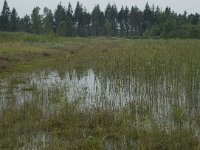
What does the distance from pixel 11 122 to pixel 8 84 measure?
5.93 m

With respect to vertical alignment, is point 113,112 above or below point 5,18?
below

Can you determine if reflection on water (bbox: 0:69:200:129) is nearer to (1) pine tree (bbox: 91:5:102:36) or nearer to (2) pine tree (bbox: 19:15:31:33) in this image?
(2) pine tree (bbox: 19:15:31:33)

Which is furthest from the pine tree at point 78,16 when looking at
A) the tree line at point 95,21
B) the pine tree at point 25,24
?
the pine tree at point 25,24

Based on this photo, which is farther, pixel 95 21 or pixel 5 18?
pixel 95 21

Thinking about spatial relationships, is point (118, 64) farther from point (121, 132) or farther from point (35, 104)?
point (121, 132)

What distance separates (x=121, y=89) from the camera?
11.5m

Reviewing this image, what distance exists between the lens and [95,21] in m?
94.0

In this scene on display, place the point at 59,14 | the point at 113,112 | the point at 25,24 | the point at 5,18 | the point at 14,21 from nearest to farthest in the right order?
the point at 113,112 < the point at 5,18 < the point at 14,21 < the point at 25,24 < the point at 59,14

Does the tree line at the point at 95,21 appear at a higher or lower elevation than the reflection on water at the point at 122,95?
higher

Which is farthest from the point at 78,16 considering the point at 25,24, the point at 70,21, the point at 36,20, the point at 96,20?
the point at 36,20

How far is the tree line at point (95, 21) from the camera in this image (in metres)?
73.0

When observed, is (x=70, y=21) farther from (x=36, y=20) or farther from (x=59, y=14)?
(x=36, y=20)

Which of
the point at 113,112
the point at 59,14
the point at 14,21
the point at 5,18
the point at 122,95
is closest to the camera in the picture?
the point at 113,112

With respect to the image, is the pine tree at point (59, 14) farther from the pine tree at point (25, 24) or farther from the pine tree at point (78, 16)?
the pine tree at point (25, 24)
